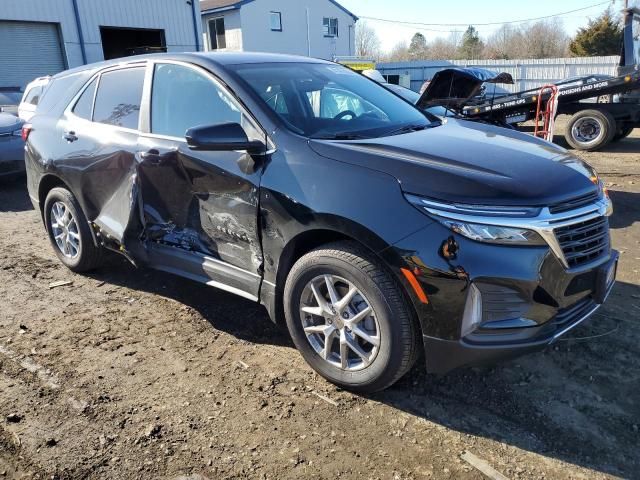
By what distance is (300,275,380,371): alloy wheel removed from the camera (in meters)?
2.78

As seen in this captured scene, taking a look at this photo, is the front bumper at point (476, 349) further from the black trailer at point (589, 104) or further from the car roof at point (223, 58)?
the black trailer at point (589, 104)

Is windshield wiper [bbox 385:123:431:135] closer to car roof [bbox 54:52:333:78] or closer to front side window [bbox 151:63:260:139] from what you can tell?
front side window [bbox 151:63:260:139]

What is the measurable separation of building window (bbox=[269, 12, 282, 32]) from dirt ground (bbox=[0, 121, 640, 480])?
31777mm

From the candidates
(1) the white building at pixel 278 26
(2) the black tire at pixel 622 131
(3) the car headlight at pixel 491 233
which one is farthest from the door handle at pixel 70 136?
(1) the white building at pixel 278 26

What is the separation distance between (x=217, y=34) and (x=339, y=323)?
32.9m

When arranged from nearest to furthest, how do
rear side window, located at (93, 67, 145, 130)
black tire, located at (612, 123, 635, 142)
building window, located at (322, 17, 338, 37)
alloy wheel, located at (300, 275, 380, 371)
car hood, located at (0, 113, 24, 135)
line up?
alloy wheel, located at (300, 275, 380, 371) < rear side window, located at (93, 67, 145, 130) < car hood, located at (0, 113, 24, 135) < black tire, located at (612, 123, 635, 142) < building window, located at (322, 17, 338, 37)

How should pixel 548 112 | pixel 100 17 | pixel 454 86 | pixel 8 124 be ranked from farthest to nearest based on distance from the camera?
pixel 100 17 → pixel 548 112 → pixel 454 86 → pixel 8 124

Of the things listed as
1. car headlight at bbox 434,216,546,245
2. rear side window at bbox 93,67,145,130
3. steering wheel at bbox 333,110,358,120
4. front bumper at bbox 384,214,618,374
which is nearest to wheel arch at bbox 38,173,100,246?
rear side window at bbox 93,67,145,130

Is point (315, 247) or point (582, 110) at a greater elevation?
point (315, 247)

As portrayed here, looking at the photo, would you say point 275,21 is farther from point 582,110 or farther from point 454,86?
point 454,86

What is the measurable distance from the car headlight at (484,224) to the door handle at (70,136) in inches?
126

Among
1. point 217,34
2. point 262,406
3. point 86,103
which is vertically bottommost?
point 262,406

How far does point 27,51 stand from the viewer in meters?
18.8

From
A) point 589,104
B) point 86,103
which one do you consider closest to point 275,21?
point 589,104
